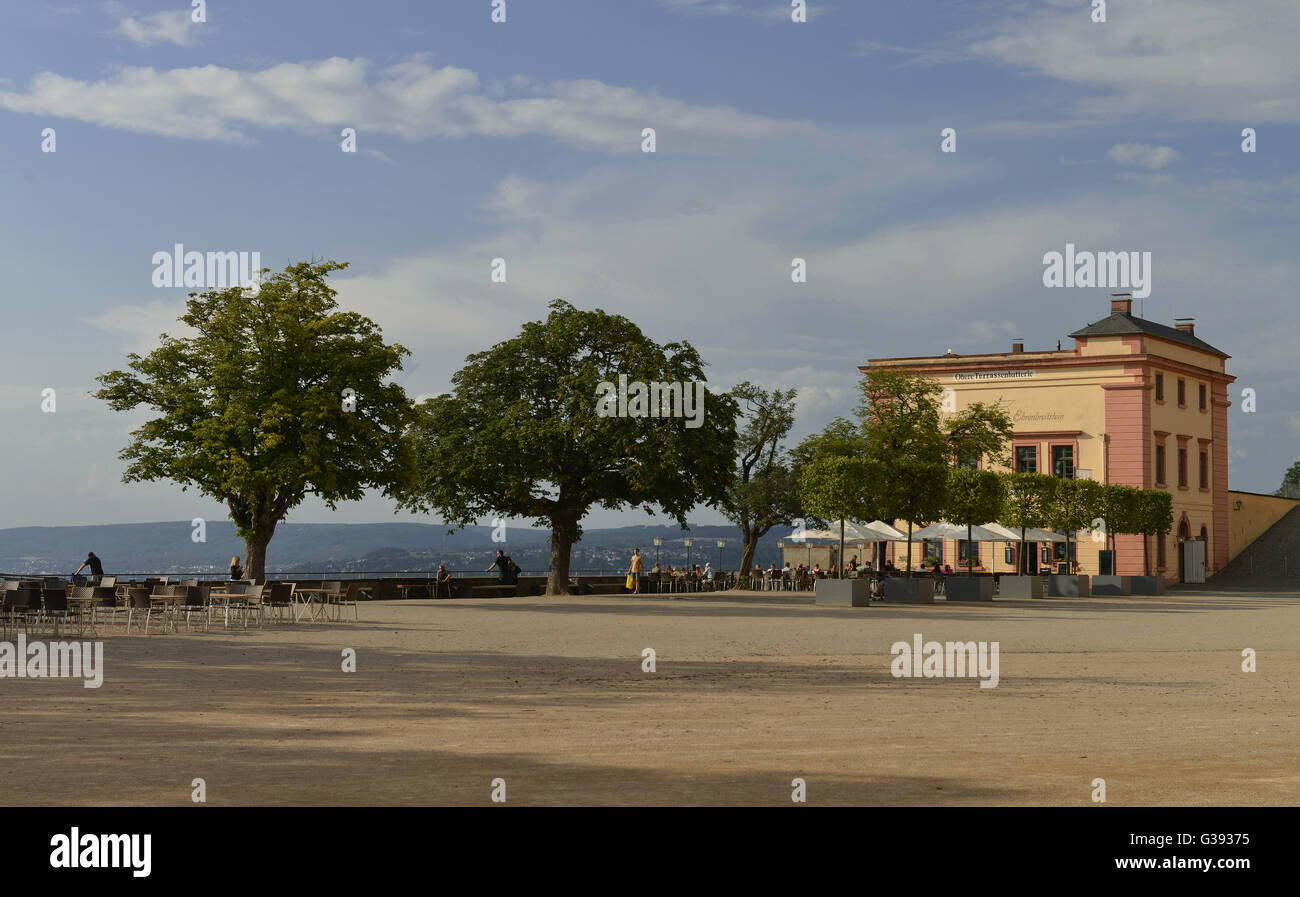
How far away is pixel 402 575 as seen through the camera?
157 feet

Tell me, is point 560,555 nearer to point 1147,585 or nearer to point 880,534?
point 880,534

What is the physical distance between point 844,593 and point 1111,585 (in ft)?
54.3

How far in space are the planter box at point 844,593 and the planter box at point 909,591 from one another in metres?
1.75

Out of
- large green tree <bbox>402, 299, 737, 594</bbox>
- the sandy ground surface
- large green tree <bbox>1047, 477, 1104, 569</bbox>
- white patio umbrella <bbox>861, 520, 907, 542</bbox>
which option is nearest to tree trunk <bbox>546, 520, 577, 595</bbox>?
large green tree <bbox>402, 299, 737, 594</bbox>

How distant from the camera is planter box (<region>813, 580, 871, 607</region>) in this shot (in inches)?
1538

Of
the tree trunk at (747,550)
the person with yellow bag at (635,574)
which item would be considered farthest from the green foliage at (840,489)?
the tree trunk at (747,550)

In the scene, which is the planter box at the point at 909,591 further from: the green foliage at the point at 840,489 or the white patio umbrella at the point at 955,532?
the white patio umbrella at the point at 955,532

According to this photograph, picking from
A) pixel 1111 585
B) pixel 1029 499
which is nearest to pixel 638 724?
pixel 1029 499

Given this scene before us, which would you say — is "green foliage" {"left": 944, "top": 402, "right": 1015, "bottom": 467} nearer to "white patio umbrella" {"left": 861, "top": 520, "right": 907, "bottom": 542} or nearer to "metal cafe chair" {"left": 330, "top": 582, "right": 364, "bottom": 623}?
"white patio umbrella" {"left": 861, "top": 520, "right": 907, "bottom": 542}

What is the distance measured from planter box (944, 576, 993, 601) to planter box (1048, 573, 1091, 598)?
7264mm

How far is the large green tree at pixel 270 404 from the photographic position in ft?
113

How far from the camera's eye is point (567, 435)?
43.1 meters
